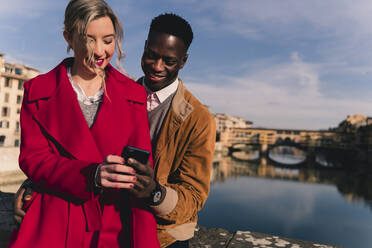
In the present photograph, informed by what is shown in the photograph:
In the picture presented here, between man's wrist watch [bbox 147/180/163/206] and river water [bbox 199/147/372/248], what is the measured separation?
19.9 meters

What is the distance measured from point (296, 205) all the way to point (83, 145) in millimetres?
29979

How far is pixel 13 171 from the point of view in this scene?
2081 cm

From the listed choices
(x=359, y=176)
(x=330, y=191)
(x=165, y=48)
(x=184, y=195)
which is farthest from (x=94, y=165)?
(x=359, y=176)

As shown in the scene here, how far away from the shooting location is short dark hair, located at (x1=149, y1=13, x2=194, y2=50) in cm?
184

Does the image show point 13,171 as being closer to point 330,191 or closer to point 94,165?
point 94,165

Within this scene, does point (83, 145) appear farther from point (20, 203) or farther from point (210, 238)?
point (210, 238)

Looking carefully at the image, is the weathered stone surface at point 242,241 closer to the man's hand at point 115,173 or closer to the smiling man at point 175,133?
the smiling man at point 175,133

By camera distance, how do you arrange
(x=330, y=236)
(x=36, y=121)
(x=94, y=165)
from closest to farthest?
(x=94, y=165) → (x=36, y=121) → (x=330, y=236)

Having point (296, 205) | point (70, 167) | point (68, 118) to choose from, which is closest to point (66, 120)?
point (68, 118)

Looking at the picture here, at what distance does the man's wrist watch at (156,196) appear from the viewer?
1.38 m

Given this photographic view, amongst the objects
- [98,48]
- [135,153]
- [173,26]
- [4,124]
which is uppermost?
[173,26]

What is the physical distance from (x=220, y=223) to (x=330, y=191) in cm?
1851

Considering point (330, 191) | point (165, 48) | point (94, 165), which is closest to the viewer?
point (94, 165)

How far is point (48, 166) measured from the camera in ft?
4.39
